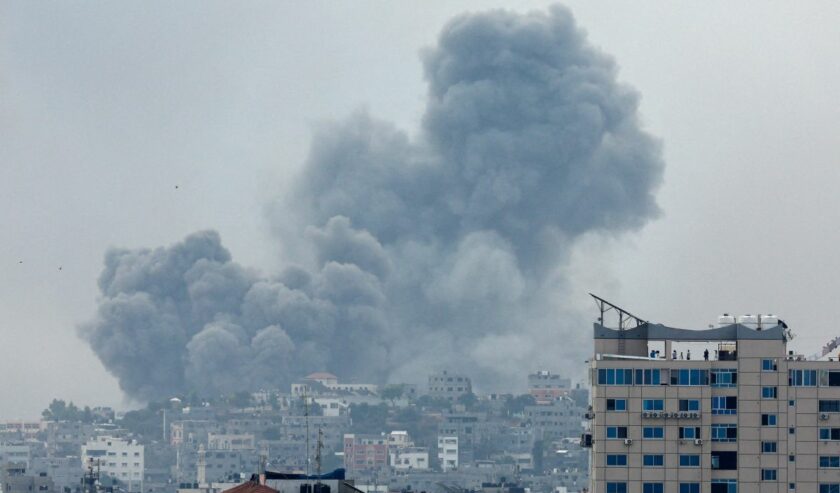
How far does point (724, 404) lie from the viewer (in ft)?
218

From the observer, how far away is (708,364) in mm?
66625

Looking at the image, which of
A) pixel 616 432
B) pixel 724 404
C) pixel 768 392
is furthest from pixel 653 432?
pixel 768 392

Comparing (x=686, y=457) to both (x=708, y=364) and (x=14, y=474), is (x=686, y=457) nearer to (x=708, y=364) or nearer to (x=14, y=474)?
(x=708, y=364)

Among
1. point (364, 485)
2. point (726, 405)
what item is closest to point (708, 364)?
point (726, 405)

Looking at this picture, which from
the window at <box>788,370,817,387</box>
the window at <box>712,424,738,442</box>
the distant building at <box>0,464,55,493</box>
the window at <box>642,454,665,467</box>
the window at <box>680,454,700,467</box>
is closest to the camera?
the window at <box>788,370,817,387</box>

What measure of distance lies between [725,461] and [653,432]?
1797mm

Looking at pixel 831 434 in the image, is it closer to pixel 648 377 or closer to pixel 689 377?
pixel 689 377

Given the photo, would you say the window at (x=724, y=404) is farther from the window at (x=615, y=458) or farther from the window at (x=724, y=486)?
the window at (x=615, y=458)

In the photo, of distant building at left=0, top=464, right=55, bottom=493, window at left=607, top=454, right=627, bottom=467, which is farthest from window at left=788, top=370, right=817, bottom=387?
distant building at left=0, top=464, right=55, bottom=493

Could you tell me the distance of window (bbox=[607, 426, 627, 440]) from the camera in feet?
219

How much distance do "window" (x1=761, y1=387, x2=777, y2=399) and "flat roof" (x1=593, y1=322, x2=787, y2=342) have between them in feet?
3.86

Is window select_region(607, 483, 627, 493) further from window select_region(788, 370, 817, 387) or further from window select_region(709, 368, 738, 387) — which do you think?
window select_region(788, 370, 817, 387)

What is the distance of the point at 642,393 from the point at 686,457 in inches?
70.8

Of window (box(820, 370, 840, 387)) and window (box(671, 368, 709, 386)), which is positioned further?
window (box(671, 368, 709, 386))
